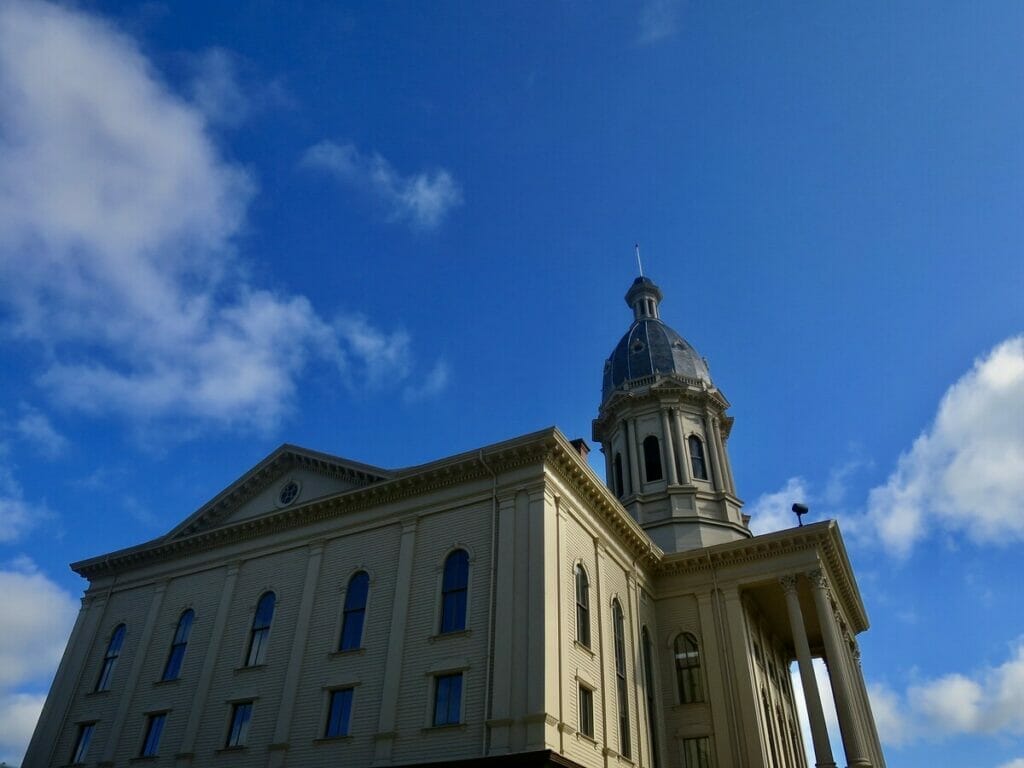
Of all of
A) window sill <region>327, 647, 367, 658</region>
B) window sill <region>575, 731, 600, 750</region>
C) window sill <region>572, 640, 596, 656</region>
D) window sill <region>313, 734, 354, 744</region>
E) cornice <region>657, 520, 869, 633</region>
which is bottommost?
window sill <region>575, 731, 600, 750</region>

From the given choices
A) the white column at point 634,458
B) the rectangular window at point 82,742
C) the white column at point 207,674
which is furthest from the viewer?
the white column at point 634,458

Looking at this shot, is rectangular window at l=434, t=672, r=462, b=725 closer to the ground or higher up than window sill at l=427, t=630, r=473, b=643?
closer to the ground

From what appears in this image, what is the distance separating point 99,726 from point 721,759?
22259mm

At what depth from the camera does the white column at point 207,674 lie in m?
25.6

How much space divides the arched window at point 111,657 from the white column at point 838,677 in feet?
86.8

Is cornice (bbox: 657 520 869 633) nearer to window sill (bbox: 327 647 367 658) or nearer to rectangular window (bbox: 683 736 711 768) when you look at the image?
rectangular window (bbox: 683 736 711 768)

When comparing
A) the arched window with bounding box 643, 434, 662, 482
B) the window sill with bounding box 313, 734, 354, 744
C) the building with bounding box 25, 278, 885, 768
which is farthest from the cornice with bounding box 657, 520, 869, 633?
the window sill with bounding box 313, 734, 354, 744

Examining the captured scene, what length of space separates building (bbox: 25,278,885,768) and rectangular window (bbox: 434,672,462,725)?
5cm

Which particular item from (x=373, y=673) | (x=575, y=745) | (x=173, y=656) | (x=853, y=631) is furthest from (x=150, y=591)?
(x=853, y=631)

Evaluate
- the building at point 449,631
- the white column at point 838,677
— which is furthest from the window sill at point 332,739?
the white column at point 838,677

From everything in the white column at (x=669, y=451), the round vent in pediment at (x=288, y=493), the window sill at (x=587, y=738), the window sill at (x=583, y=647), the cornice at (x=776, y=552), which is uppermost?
the white column at (x=669, y=451)

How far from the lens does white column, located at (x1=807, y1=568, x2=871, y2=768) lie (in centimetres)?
2505

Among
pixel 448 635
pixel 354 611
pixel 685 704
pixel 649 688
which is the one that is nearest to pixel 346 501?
pixel 354 611

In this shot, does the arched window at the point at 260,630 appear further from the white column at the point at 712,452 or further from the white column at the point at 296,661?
the white column at the point at 712,452
